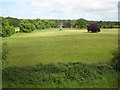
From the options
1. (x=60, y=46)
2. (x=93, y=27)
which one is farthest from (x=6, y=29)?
(x=93, y=27)

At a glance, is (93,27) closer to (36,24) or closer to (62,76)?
(36,24)

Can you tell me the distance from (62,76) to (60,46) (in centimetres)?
201

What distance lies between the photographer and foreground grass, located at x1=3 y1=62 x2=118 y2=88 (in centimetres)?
593

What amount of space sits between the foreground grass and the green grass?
1.21 ft

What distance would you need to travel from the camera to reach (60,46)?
7750 millimetres

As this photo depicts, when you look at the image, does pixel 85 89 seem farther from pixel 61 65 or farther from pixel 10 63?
pixel 10 63

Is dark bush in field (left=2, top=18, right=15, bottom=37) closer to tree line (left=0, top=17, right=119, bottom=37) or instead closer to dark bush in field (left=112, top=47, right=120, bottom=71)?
tree line (left=0, top=17, right=119, bottom=37)

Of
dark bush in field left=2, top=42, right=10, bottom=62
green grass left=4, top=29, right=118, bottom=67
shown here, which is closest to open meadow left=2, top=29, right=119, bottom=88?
green grass left=4, top=29, right=118, bottom=67

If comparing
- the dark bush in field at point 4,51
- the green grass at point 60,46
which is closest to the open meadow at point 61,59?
the green grass at point 60,46

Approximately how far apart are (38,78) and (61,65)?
4.05 ft

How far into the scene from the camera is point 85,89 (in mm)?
5711

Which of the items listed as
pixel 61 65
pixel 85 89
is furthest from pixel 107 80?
pixel 61 65

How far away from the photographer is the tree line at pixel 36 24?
7.64 metres

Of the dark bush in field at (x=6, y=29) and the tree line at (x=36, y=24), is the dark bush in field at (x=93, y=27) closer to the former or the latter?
the tree line at (x=36, y=24)
